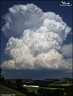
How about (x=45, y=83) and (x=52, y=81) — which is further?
(x=52, y=81)

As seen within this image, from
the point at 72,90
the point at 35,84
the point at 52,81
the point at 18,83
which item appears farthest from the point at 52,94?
the point at 52,81

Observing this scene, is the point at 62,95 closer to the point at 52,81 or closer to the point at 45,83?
the point at 45,83

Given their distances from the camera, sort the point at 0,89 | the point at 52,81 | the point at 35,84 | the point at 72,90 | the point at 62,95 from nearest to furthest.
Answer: the point at 0,89, the point at 62,95, the point at 72,90, the point at 35,84, the point at 52,81

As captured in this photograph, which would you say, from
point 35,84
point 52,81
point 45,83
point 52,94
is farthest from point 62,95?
point 52,81

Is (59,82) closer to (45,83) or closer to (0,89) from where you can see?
(45,83)

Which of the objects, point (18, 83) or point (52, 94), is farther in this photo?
point (18, 83)

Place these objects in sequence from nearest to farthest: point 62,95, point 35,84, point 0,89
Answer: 1. point 0,89
2. point 62,95
3. point 35,84

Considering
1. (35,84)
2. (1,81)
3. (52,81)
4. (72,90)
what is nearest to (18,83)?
(1,81)

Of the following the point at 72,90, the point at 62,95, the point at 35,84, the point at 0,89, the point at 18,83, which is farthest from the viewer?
the point at 35,84

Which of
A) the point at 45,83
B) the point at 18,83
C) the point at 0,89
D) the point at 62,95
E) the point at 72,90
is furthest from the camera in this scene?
the point at 45,83
